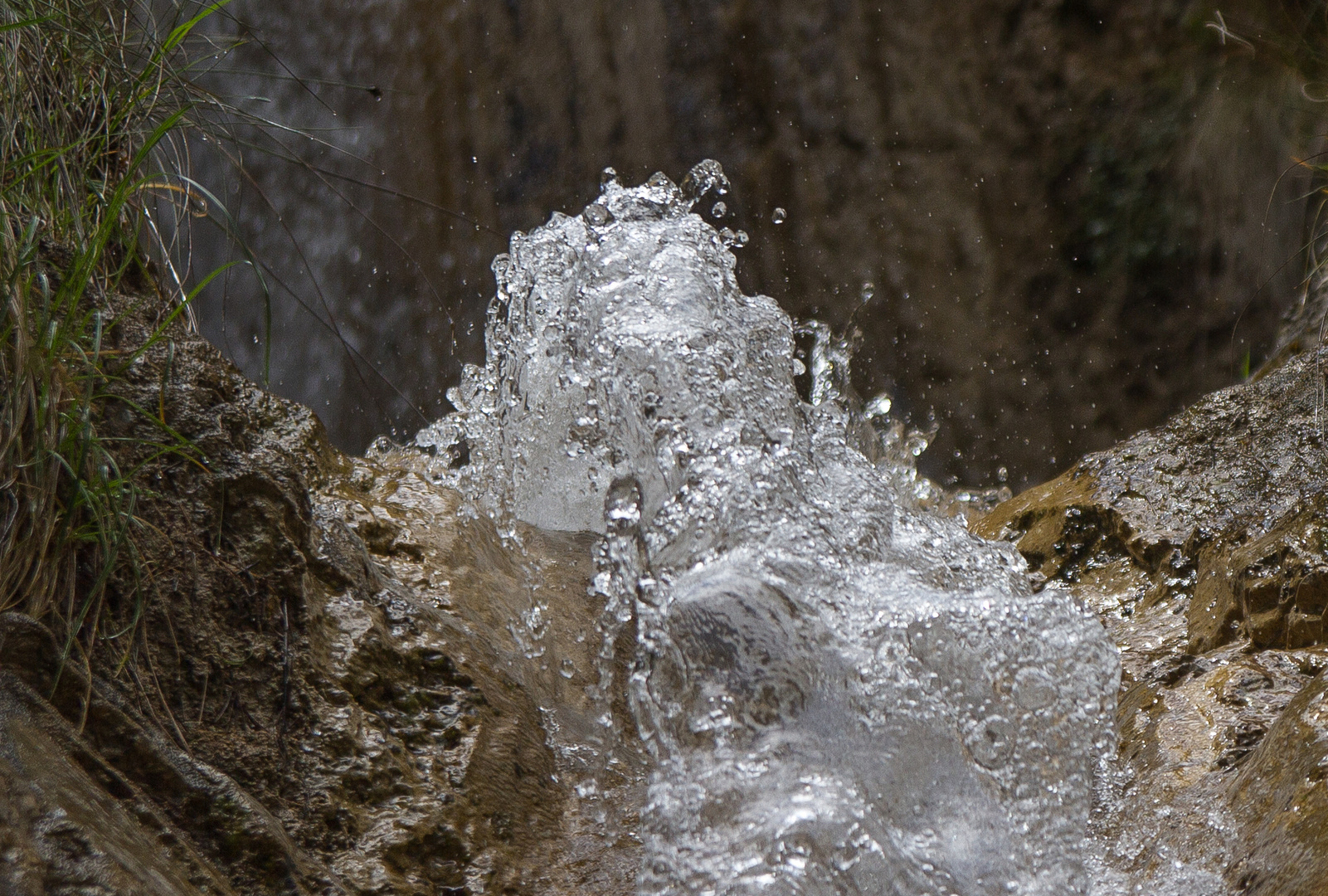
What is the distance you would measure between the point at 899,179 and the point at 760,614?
6.97 ft

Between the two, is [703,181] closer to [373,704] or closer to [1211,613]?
[1211,613]

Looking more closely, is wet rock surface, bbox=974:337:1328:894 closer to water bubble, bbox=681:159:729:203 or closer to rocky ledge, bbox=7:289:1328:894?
rocky ledge, bbox=7:289:1328:894

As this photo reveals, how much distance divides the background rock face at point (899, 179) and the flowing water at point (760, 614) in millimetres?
820

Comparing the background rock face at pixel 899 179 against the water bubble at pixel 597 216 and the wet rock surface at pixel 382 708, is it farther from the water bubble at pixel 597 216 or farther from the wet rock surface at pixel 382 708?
the wet rock surface at pixel 382 708

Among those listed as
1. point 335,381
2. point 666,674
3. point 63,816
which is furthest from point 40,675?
point 335,381

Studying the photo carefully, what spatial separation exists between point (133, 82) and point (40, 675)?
86 centimetres

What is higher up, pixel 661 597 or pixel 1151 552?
pixel 1151 552

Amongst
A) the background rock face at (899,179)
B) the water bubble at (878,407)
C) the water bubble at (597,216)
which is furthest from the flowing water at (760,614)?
the water bubble at (878,407)

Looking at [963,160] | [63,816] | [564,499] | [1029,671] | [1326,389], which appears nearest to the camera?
[63,816]

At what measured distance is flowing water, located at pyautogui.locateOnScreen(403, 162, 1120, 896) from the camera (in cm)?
144

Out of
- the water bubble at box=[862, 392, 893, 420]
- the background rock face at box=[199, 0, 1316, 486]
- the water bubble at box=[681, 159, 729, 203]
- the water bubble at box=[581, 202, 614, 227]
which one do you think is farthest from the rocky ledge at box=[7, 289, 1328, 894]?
the water bubble at box=[681, 159, 729, 203]

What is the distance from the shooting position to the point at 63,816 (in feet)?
3.09

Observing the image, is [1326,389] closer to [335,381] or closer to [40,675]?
[40,675]

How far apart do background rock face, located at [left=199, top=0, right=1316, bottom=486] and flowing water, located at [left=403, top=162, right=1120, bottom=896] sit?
2.69 feet
